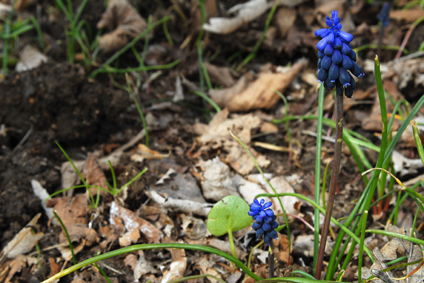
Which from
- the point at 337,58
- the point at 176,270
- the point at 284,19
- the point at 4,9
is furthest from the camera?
the point at 4,9

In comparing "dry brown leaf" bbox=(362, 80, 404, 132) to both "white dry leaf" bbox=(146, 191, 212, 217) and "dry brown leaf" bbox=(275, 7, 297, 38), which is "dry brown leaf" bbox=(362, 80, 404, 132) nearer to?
"dry brown leaf" bbox=(275, 7, 297, 38)

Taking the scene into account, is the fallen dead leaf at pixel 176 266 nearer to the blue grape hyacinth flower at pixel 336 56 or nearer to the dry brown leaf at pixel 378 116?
the blue grape hyacinth flower at pixel 336 56

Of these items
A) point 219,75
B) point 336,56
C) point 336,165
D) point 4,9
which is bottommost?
point 219,75

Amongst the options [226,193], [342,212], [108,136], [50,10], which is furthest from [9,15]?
[342,212]

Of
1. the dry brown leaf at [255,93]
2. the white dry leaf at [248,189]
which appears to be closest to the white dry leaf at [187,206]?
the white dry leaf at [248,189]

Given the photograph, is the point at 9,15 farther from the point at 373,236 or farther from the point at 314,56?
the point at 373,236

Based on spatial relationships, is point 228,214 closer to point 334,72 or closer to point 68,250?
point 334,72

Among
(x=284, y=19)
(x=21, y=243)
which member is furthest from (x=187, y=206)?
(x=284, y=19)
